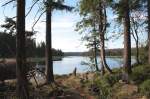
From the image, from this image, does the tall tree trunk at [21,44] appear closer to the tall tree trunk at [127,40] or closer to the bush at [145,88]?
the bush at [145,88]

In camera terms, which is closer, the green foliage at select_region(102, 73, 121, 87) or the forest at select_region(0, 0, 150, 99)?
the forest at select_region(0, 0, 150, 99)

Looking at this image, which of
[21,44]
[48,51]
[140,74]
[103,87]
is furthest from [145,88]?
[21,44]

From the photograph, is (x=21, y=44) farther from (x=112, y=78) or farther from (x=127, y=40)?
(x=112, y=78)

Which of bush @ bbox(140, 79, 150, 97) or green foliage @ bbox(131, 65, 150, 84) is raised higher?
green foliage @ bbox(131, 65, 150, 84)

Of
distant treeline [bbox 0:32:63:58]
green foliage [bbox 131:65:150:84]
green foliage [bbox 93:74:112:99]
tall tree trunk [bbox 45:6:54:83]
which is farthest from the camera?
tall tree trunk [bbox 45:6:54:83]

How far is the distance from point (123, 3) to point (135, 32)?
6285 millimetres

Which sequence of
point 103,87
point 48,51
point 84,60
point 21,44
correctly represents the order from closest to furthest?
1. point 21,44
2. point 103,87
3. point 48,51
4. point 84,60

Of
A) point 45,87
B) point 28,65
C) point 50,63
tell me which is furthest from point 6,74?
point 50,63

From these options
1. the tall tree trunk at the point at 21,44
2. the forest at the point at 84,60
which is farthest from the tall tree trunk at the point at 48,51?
the tall tree trunk at the point at 21,44

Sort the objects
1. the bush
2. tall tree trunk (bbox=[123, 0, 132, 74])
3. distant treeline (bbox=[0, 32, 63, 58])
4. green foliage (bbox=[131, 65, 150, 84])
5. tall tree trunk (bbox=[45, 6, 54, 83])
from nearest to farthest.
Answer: distant treeline (bbox=[0, 32, 63, 58])
the bush
green foliage (bbox=[131, 65, 150, 84])
tall tree trunk (bbox=[123, 0, 132, 74])
tall tree trunk (bbox=[45, 6, 54, 83])

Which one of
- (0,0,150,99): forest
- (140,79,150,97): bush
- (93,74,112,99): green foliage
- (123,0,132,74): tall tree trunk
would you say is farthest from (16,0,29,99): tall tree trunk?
(123,0,132,74): tall tree trunk

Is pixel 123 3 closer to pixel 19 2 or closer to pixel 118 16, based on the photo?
pixel 118 16

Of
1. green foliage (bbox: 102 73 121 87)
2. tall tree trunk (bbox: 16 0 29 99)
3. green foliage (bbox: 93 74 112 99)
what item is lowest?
green foliage (bbox: 93 74 112 99)

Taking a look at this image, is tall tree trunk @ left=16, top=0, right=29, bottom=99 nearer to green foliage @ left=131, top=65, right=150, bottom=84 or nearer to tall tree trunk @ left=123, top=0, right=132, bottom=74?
green foliage @ left=131, top=65, right=150, bottom=84
